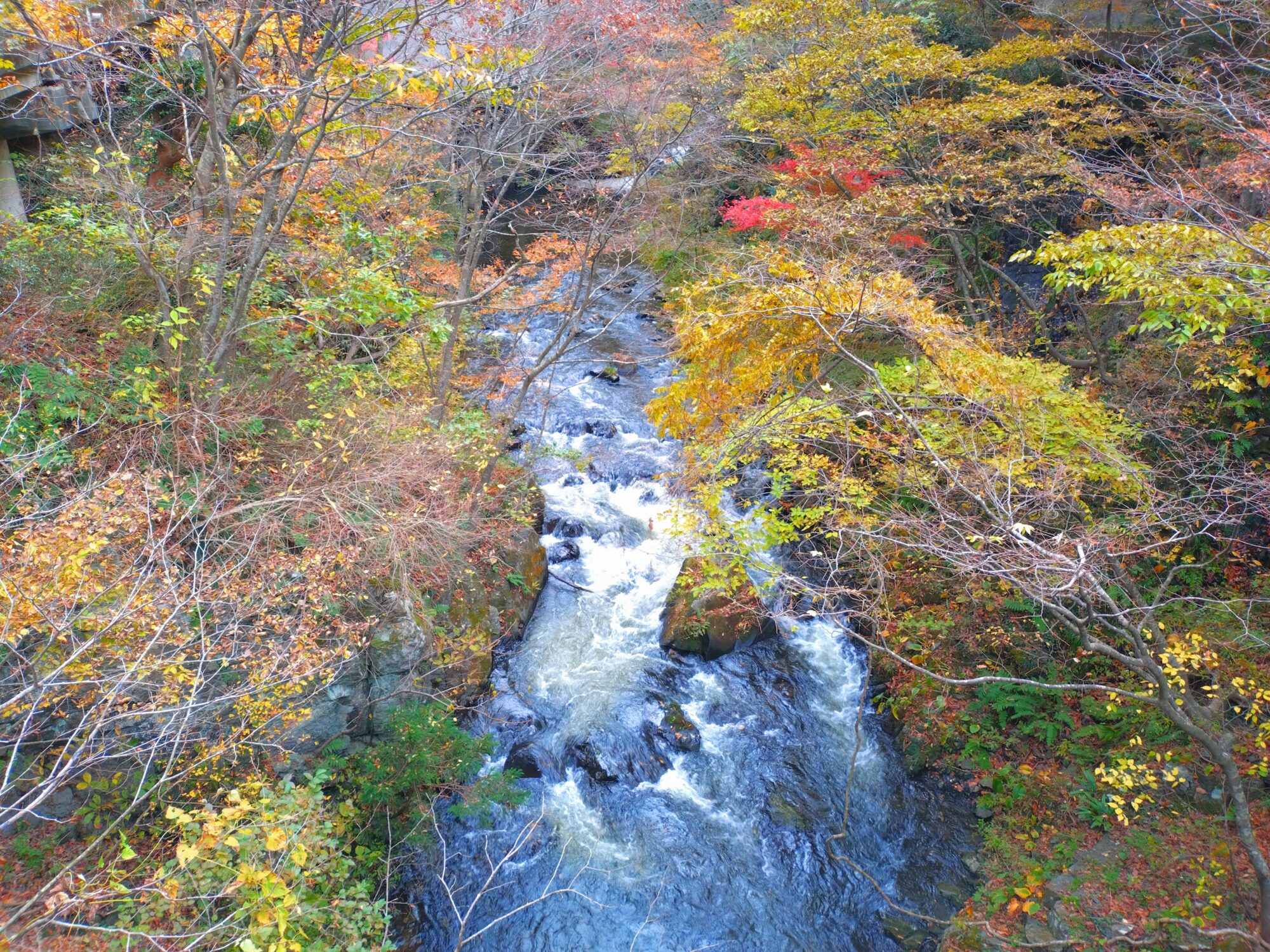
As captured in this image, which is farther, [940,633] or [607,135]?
[607,135]

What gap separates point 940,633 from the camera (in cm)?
1035

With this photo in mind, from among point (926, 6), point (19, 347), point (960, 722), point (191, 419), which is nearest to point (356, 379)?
point (191, 419)

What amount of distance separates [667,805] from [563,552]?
210 inches

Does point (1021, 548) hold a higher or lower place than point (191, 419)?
lower

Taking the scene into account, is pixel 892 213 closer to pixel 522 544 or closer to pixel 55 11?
pixel 522 544

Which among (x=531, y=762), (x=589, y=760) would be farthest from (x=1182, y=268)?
(x=531, y=762)

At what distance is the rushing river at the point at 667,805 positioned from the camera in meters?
7.87

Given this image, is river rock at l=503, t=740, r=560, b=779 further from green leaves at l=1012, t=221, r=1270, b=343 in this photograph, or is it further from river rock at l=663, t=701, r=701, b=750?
green leaves at l=1012, t=221, r=1270, b=343

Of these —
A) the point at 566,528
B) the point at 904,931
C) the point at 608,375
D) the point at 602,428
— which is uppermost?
the point at 608,375

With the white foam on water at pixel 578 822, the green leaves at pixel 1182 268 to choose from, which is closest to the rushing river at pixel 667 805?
the white foam on water at pixel 578 822

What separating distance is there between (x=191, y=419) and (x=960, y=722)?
411 inches

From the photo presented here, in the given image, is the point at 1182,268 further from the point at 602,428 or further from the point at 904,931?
the point at 602,428

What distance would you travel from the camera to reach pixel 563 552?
1334 centimetres

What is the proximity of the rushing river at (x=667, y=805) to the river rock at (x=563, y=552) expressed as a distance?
0.09 m
